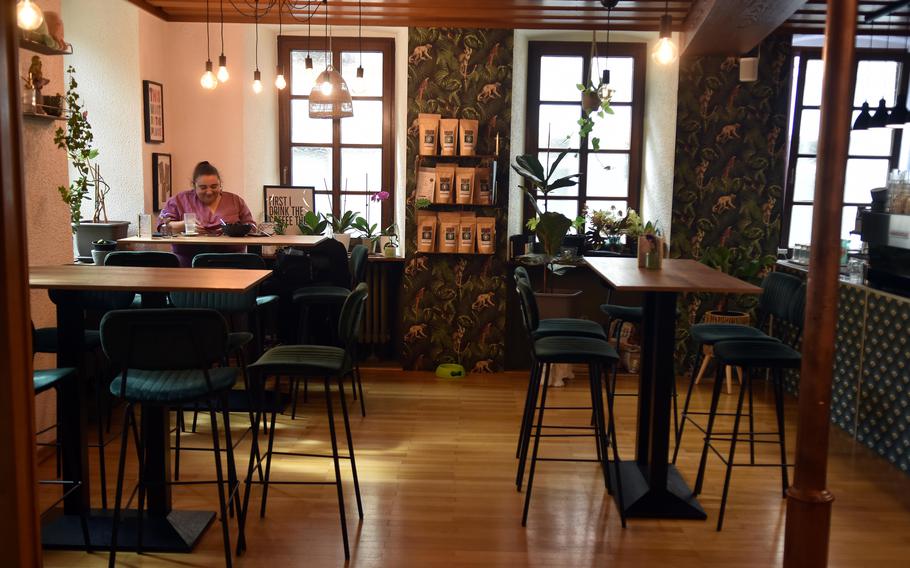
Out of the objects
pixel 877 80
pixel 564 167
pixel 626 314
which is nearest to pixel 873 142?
pixel 877 80

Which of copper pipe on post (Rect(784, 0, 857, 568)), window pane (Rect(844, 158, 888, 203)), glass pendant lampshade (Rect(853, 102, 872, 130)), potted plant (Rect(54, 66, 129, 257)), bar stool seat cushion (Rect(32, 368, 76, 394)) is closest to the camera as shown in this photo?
copper pipe on post (Rect(784, 0, 857, 568))

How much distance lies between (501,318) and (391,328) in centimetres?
100

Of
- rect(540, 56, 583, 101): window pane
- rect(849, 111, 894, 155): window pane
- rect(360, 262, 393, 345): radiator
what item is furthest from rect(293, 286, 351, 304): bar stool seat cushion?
rect(849, 111, 894, 155): window pane

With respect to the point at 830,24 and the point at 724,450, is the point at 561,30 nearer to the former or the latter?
the point at 724,450

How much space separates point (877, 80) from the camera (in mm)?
7371

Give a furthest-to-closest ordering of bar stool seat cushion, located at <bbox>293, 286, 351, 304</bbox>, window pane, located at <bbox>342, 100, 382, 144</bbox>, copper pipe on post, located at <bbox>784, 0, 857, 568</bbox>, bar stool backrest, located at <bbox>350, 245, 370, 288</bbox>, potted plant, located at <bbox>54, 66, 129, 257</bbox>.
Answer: window pane, located at <bbox>342, 100, 382, 144</bbox> → bar stool backrest, located at <bbox>350, 245, 370, 288</bbox> → bar stool seat cushion, located at <bbox>293, 286, 351, 304</bbox> → potted plant, located at <bbox>54, 66, 129, 257</bbox> → copper pipe on post, located at <bbox>784, 0, 857, 568</bbox>

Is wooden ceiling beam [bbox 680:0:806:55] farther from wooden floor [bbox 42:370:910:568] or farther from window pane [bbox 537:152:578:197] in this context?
wooden floor [bbox 42:370:910:568]

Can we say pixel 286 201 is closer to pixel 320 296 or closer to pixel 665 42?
pixel 320 296

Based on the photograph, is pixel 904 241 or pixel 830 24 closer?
pixel 830 24

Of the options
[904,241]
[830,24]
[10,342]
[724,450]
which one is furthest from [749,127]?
[10,342]

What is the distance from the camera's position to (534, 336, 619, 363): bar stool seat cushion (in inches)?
151

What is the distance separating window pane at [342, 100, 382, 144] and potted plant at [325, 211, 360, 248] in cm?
70

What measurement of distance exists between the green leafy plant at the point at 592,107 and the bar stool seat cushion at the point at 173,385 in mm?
4037

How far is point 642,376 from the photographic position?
427 cm
